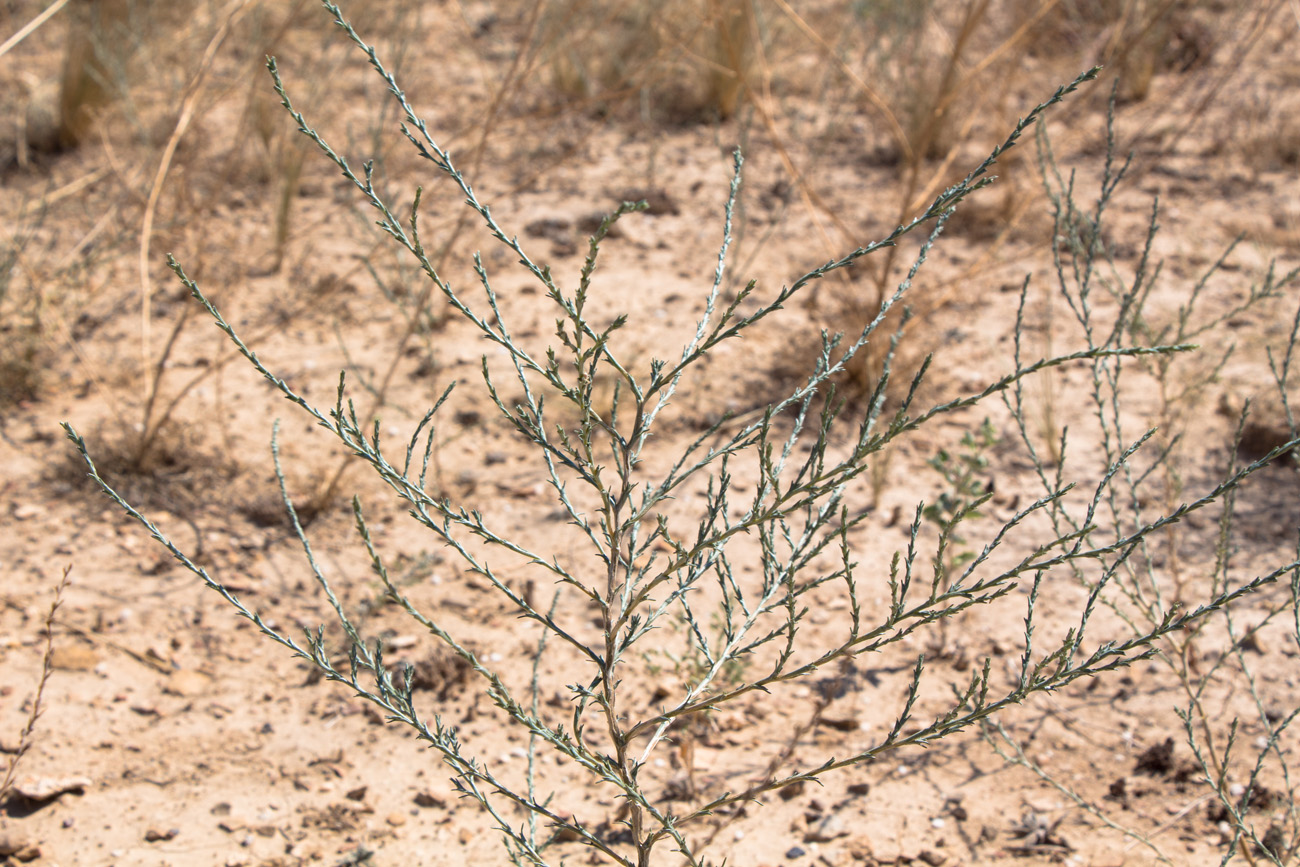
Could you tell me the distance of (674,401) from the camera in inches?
144

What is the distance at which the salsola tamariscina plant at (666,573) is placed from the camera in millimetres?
1156

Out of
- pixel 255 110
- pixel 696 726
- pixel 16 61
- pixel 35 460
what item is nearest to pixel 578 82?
pixel 255 110

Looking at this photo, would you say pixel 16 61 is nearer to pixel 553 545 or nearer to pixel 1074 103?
pixel 553 545

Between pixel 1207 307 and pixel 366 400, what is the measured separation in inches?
131

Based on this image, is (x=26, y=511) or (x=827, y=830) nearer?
(x=827, y=830)

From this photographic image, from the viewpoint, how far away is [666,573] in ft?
3.98

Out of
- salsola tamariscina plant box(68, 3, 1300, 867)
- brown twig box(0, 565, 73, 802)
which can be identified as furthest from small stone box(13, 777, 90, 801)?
salsola tamariscina plant box(68, 3, 1300, 867)

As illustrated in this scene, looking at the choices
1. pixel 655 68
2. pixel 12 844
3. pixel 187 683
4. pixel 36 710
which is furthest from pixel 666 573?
pixel 655 68

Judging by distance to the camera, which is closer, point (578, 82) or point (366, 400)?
point (366, 400)

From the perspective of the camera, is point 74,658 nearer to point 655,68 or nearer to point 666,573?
point 666,573

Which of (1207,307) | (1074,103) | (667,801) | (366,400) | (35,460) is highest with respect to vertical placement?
(1074,103)

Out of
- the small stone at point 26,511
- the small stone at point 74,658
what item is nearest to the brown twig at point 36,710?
the small stone at point 74,658

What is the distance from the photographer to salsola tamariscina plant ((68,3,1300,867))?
1156mm

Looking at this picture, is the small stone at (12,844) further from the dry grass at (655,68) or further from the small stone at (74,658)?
the dry grass at (655,68)
